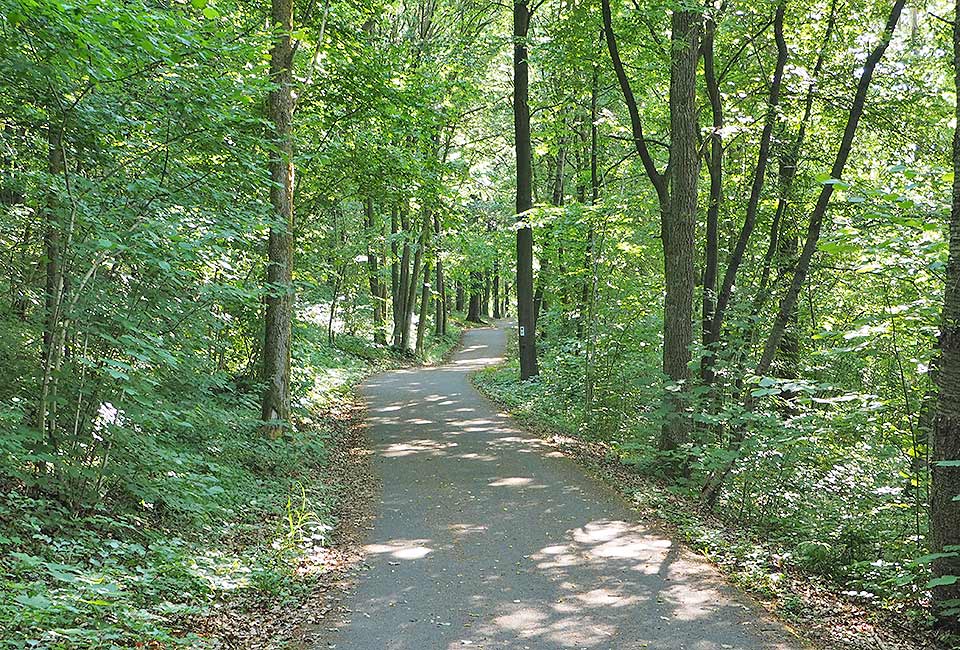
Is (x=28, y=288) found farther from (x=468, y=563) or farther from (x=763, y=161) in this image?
(x=763, y=161)

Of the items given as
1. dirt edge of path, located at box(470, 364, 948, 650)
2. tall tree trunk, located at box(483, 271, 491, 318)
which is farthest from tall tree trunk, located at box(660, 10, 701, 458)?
tall tree trunk, located at box(483, 271, 491, 318)

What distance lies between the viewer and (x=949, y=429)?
201 inches

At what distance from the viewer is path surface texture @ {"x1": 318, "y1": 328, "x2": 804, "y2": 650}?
17.5 ft

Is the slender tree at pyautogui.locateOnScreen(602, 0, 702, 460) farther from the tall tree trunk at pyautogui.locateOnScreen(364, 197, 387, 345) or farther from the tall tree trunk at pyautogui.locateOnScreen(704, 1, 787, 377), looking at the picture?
the tall tree trunk at pyautogui.locateOnScreen(364, 197, 387, 345)

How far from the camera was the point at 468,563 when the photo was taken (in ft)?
22.9

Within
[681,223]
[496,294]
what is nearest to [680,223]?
[681,223]

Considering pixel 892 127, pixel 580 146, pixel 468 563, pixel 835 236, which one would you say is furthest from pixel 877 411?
pixel 580 146

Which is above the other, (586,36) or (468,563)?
(586,36)

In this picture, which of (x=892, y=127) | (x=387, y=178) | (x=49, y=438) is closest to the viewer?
(x=49, y=438)

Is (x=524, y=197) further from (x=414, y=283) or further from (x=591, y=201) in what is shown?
(x=414, y=283)

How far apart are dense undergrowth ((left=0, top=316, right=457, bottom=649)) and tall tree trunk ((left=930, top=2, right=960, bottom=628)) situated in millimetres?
5098

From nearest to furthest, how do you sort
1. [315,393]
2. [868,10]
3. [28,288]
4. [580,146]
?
[28,288]
[868,10]
[315,393]
[580,146]

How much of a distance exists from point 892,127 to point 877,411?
6.02 meters

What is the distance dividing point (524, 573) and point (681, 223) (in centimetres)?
610
